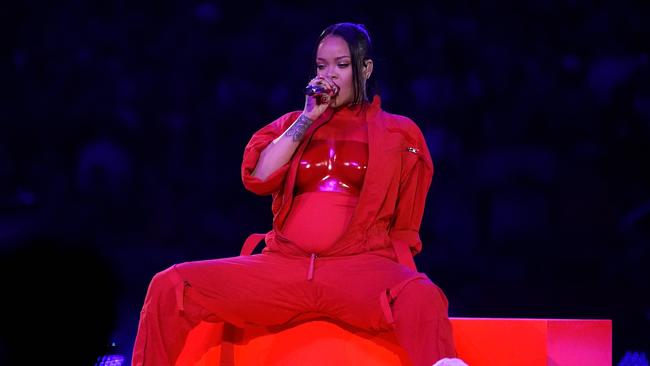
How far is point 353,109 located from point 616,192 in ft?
3.69

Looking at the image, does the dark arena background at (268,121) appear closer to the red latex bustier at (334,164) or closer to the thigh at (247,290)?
the red latex bustier at (334,164)

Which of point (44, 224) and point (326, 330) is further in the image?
point (44, 224)

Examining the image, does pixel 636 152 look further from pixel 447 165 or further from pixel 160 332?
pixel 160 332

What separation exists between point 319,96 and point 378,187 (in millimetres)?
236

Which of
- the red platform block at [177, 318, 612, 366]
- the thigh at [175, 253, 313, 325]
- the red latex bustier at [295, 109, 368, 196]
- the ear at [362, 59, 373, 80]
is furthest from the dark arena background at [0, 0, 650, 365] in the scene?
the thigh at [175, 253, 313, 325]

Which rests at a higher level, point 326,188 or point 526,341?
point 326,188

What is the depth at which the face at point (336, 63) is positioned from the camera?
1937mm

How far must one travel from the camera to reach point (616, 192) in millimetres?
2703

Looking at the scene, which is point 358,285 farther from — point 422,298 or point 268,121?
point 268,121

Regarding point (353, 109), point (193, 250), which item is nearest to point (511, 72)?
→ point (353, 109)

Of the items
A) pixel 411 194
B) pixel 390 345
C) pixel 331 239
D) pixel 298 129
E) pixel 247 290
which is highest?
pixel 298 129

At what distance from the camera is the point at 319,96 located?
186 centimetres

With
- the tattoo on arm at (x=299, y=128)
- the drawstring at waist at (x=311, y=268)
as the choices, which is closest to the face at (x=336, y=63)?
the tattoo on arm at (x=299, y=128)

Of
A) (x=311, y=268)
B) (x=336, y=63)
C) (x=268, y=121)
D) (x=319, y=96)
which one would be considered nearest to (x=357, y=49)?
(x=336, y=63)
